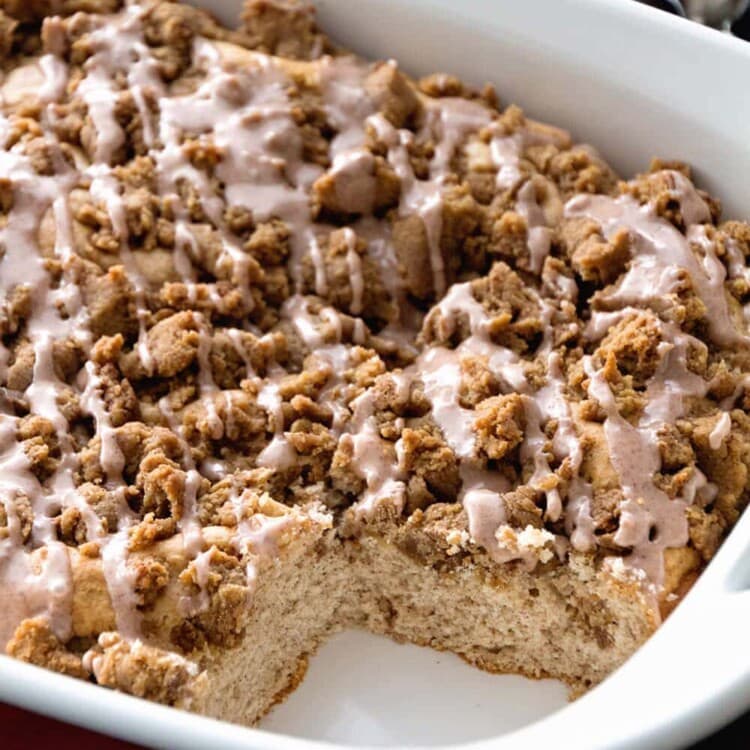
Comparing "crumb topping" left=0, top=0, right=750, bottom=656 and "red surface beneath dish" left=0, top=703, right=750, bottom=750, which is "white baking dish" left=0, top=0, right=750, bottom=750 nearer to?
"crumb topping" left=0, top=0, right=750, bottom=656

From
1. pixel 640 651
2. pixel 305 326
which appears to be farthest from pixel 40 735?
pixel 640 651

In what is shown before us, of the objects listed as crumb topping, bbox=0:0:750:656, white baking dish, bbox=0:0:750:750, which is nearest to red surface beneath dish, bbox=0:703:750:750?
crumb topping, bbox=0:0:750:656

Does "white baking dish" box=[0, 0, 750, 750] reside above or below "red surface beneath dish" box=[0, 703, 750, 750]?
above

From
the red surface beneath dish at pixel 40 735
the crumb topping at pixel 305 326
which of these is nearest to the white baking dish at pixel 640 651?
the crumb topping at pixel 305 326

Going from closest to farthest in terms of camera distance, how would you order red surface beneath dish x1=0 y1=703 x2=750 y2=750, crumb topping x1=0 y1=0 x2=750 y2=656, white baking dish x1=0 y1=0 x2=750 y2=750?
white baking dish x1=0 y1=0 x2=750 y2=750, red surface beneath dish x1=0 y1=703 x2=750 y2=750, crumb topping x1=0 y1=0 x2=750 y2=656

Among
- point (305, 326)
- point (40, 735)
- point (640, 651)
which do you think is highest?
point (640, 651)

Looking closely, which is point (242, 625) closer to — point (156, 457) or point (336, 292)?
point (156, 457)

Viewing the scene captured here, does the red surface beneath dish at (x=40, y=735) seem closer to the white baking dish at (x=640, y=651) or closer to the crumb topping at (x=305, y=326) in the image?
the crumb topping at (x=305, y=326)

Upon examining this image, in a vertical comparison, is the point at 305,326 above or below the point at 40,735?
above

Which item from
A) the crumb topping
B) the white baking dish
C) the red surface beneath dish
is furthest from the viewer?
the crumb topping

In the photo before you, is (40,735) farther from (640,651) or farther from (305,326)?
(640,651)
